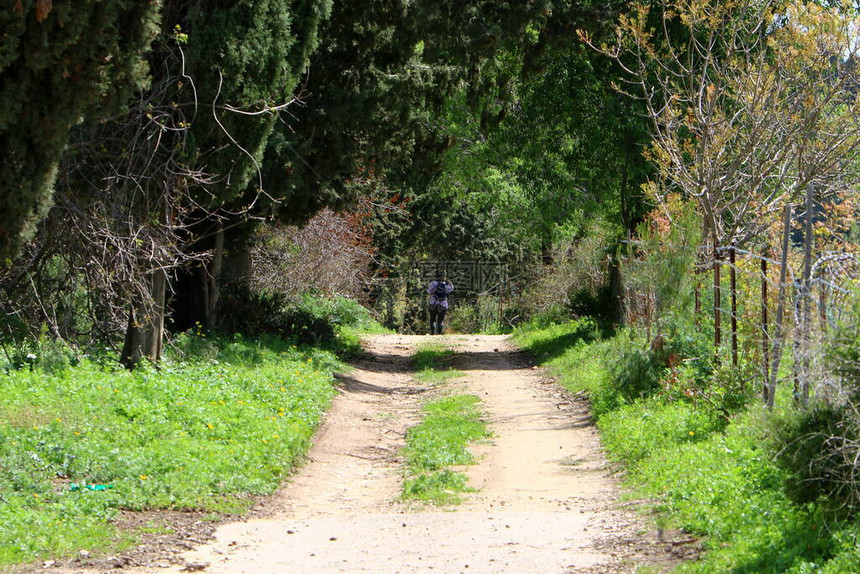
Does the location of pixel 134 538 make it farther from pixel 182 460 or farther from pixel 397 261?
pixel 397 261

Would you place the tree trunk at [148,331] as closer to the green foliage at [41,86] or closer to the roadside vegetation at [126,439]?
the roadside vegetation at [126,439]

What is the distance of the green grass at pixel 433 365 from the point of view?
1843cm

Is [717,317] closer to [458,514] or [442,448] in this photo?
[442,448]

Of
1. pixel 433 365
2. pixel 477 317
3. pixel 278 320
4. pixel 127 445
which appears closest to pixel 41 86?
pixel 127 445

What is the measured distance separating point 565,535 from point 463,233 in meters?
33.4

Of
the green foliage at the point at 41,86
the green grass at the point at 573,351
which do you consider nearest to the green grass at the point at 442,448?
the green grass at the point at 573,351

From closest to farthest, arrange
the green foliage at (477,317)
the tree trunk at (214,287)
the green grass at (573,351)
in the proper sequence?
the green grass at (573,351) → the tree trunk at (214,287) → the green foliage at (477,317)

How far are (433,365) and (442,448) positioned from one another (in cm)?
928

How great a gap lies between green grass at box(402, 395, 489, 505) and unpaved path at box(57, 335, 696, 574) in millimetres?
192

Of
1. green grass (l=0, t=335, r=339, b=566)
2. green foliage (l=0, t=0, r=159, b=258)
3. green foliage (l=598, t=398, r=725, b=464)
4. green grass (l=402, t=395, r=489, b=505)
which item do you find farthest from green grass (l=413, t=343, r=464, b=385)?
green foliage (l=0, t=0, r=159, b=258)

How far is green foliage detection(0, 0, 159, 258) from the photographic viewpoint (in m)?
7.27

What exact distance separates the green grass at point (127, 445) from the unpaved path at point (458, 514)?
0.44 metres

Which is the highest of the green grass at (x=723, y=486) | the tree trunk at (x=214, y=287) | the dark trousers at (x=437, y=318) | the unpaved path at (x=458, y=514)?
the tree trunk at (x=214, y=287)

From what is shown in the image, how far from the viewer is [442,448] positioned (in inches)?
449
